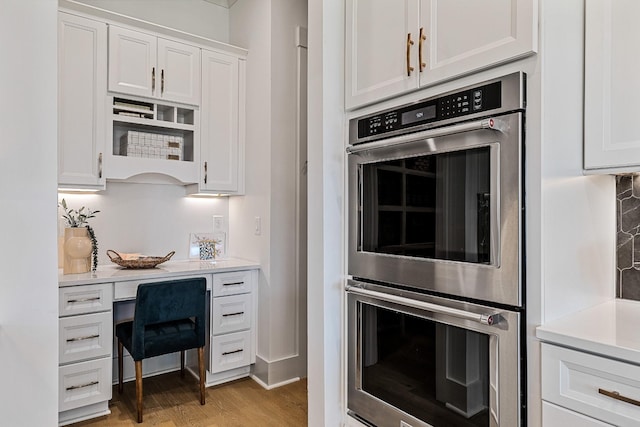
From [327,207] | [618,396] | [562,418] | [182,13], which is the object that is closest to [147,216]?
[182,13]

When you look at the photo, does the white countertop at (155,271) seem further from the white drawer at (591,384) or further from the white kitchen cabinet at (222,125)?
the white drawer at (591,384)

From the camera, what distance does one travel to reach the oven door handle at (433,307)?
126 centimetres

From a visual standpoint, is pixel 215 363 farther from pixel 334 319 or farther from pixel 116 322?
pixel 334 319

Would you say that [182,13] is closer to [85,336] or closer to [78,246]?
[78,246]

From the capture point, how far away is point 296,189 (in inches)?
121

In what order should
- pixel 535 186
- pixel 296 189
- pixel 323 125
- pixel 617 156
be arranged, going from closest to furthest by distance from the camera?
pixel 535 186, pixel 617 156, pixel 323 125, pixel 296 189

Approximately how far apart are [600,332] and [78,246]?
272 cm

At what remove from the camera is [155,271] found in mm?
2715

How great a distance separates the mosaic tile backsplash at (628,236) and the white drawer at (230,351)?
230 cm

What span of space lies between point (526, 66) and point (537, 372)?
91 cm

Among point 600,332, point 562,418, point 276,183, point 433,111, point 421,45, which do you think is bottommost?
point 562,418

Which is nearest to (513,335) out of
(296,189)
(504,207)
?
(504,207)

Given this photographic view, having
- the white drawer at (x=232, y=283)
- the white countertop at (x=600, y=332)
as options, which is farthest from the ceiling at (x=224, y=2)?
the white countertop at (x=600, y=332)

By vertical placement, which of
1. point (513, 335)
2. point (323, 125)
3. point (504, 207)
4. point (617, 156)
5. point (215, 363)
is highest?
point (323, 125)
